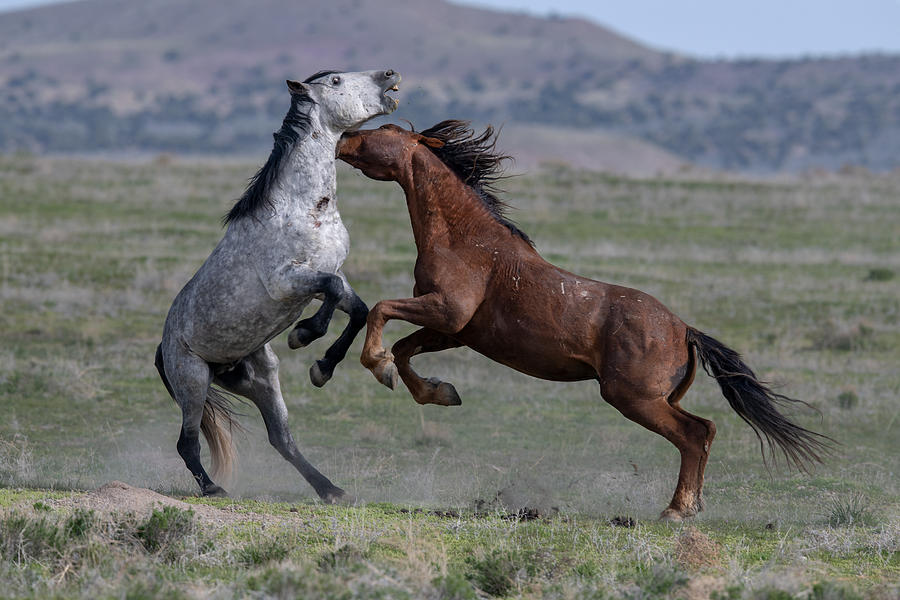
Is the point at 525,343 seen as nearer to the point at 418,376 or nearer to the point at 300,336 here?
the point at 418,376

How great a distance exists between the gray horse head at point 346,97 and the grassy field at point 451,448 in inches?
95.8

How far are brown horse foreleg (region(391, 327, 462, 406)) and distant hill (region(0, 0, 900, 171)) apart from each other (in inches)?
2683

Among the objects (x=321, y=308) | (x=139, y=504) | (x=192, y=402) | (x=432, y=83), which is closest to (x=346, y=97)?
(x=321, y=308)

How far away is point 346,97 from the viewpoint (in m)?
7.43

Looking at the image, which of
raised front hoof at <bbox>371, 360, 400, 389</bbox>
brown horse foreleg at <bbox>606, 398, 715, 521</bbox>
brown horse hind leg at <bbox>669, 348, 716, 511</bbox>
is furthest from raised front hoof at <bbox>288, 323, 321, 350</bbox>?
brown horse hind leg at <bbox>669, 348, 716, 511</bbox>

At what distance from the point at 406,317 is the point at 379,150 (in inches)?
45.4

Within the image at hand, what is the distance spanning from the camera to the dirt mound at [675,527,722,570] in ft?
19.3

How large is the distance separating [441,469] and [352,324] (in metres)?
2.68

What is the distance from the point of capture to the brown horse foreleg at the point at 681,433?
7.16 metres

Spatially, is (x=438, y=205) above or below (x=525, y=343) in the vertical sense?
above

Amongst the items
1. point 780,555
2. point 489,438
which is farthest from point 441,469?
point 780,555

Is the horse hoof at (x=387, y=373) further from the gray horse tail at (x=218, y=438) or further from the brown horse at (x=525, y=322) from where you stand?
the gray horse tail at (x=218, y=438)

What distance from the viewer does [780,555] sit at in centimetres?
626

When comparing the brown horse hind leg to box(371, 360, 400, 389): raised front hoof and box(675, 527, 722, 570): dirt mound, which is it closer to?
box(675, 527, 722, 570): dirt mound
